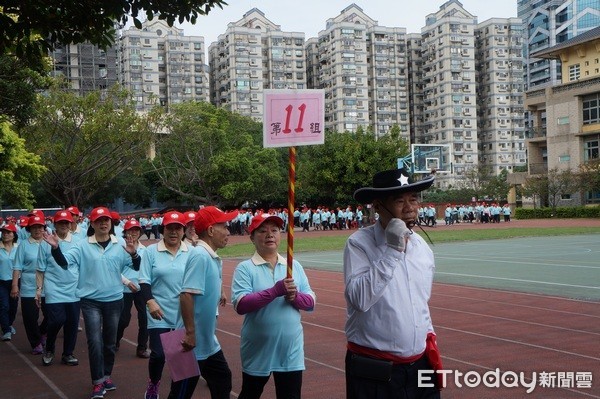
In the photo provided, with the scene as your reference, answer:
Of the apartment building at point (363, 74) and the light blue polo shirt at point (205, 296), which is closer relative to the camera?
the light blue polo shirt at point (205, 296)

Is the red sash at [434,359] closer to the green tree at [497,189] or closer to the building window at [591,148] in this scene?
the building window at [591,148]

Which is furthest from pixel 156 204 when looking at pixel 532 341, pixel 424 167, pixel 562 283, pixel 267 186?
pixel 532 341

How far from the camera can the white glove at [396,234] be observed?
11.4 ft

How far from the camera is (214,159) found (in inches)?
1956

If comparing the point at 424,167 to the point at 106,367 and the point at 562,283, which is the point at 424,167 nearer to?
the point at 562,283

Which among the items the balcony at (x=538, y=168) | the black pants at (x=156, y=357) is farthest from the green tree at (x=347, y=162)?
the black pants at (x=156, y=357)

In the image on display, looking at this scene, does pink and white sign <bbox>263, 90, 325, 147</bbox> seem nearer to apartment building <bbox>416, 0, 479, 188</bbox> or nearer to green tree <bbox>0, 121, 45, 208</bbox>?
green tree <bbox>0, 121, 45, 208</bbox>

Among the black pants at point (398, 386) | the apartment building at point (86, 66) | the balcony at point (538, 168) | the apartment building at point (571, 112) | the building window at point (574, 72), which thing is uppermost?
the apartment building at point (86, 66)

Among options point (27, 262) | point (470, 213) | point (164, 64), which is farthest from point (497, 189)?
point (27, 262)

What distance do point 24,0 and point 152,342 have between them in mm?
3893

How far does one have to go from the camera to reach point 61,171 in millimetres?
34281

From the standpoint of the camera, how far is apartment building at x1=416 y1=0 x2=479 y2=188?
110000mm

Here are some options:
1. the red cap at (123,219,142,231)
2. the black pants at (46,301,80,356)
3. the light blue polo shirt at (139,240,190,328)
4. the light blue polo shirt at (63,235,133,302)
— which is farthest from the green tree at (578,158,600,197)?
the light blue polo shirt at (139,240,190,328)

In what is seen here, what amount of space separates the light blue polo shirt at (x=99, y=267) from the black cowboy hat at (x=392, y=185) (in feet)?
14.1
